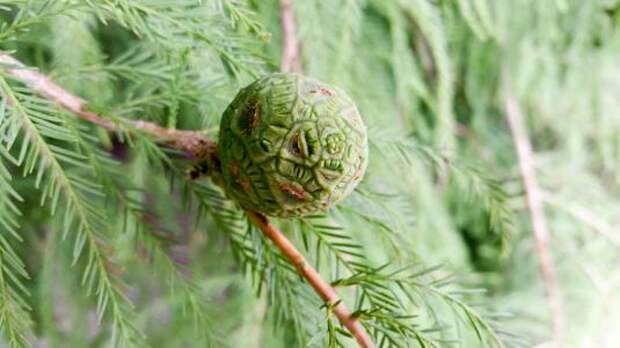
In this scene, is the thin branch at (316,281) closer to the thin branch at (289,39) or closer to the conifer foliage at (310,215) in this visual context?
the conifer foliage at (310,215)

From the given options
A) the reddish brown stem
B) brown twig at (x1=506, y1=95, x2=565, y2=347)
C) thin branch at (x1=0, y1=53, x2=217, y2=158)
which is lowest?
brown twig at (x1=506, y1=95, x2=565, y2=347)

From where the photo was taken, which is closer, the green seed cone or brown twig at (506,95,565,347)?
the green seed cone

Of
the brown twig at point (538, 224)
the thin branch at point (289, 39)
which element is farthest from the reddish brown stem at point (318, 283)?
the brown twig at point (538, 224)

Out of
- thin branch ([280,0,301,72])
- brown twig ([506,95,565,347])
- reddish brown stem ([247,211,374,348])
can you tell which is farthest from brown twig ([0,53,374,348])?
brown twig ([506,95,565,347])

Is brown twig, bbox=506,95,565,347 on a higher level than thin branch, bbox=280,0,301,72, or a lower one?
lower

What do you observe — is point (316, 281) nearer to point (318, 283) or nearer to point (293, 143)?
point (318, 283)

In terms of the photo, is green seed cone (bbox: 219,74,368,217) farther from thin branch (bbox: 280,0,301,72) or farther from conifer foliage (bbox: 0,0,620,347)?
thin branch (bbox: 280,0,301,72)

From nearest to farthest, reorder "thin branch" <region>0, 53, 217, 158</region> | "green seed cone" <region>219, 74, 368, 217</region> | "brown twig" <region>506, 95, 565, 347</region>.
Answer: "green seed cone" <region>219, 74, 368, 217</region>, "thin branch" <region>0, 53, 217, 158</region>, "brown twig" <region>506, 95, 565, 347</region>
